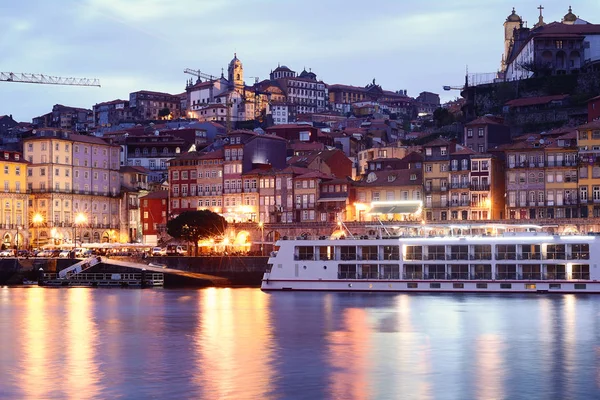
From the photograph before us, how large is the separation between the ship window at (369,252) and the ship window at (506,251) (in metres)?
8.15

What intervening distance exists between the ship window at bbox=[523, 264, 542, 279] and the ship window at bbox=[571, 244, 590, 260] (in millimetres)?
2370

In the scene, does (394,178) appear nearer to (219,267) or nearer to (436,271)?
(219,267)

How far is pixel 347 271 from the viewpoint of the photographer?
73.1 meters

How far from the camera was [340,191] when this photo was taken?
350 feet

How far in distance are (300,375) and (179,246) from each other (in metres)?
70.8

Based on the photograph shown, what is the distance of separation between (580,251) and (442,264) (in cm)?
884

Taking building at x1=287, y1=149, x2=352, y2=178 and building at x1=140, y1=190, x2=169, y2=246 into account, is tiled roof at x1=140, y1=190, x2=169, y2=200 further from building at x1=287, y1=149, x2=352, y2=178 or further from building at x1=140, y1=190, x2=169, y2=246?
building at x1=287, y1=149, x2=352, y2=178

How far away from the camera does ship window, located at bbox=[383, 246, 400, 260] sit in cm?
7209

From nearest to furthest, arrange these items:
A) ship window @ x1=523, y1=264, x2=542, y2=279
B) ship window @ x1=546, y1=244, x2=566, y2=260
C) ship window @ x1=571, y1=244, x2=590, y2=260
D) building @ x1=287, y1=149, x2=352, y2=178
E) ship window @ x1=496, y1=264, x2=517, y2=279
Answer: ship window @ x1=571, y1=244, x2=590, y2=260 → ship window @ x1=546, y1=244, x2=566, y2=260 → ship window @ x1=523, y1=264, x2=542, y2=279 → ship window @ x1=496, y1=264, x2=517, y2=279 → building @ x1=287, y1=149, x2=352, y2=178

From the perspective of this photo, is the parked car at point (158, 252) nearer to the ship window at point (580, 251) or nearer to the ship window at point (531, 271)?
the ship window at point (531, 271)

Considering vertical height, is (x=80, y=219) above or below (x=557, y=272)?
above

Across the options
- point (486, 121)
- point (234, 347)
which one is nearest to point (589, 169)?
point (486, 121)

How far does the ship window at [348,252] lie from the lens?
72.8 metres

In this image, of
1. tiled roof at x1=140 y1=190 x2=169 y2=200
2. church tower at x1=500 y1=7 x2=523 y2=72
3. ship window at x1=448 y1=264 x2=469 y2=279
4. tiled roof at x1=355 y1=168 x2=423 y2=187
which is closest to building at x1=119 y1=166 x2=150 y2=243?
tiled roof at x1=140 y1=190 x2=169 y2=200
